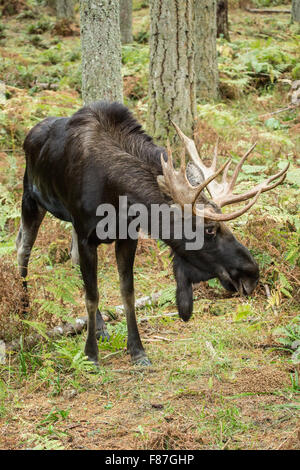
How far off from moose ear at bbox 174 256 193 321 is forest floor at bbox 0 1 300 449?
1.71 feet

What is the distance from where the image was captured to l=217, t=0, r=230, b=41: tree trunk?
51.6 feet

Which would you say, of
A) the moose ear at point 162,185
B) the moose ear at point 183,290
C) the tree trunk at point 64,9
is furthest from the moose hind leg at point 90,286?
the tree trunk at point 64,9

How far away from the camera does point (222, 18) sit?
1599 cm

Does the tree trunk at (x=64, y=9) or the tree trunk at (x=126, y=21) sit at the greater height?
the tree trunk at (x=64, y=9)

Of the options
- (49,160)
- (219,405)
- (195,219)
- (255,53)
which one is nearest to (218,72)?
(255,53)

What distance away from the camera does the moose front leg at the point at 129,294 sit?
5273mm

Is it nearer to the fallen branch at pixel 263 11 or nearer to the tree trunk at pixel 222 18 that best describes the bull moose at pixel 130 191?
the tree trunk at pixel 222 18

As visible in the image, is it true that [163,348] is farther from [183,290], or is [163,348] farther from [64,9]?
[64,9]

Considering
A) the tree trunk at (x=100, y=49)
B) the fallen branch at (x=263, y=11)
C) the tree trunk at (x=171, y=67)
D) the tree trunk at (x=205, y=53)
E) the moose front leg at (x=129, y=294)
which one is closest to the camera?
the moose front leg at (x=129, y=294)

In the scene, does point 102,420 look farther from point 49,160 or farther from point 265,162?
point 265,162

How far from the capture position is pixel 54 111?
Result: 9859mm

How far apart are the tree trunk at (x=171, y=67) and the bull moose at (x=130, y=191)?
302cm

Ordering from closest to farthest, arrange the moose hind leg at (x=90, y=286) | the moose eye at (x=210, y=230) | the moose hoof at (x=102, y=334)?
the moose eye at (x=210, y=230), the moose hind leg at (x=90, y=286), the moose hoof at (x=102, y=334)

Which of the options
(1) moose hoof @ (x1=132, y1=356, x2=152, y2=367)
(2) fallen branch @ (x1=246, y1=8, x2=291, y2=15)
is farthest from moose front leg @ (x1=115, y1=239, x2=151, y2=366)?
(2) fallen branch @ (x1=246, y1=8, x2=291, y2=15)
